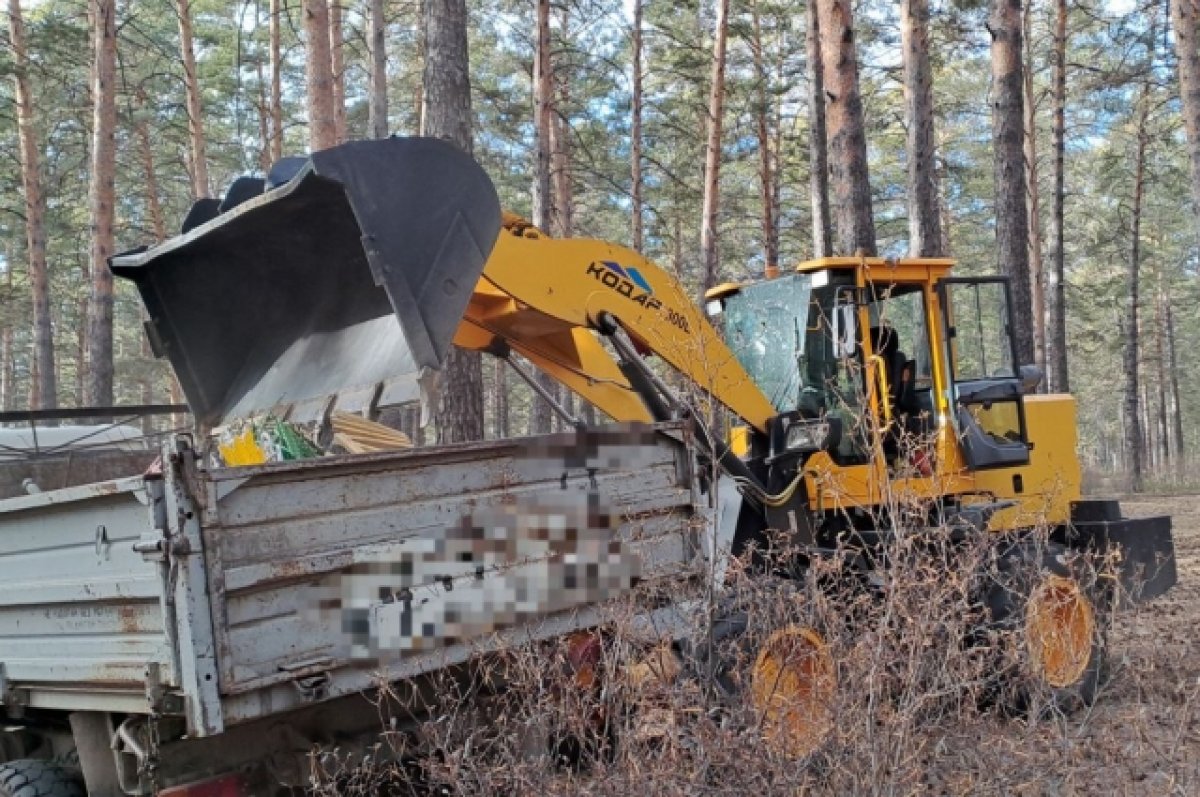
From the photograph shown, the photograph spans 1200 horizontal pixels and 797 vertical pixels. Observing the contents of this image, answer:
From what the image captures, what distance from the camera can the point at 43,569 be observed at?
4.20 meters

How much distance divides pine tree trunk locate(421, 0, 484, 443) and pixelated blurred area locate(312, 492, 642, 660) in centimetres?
458

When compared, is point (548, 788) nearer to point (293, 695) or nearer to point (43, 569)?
point (293, 695)

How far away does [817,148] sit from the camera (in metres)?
20.0

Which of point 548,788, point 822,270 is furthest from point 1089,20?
point 548,788

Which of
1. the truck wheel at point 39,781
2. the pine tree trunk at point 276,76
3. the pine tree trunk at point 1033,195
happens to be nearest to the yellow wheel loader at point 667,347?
the truck wheel at point 39,781

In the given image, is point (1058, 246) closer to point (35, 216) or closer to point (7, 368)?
point (35, 216)

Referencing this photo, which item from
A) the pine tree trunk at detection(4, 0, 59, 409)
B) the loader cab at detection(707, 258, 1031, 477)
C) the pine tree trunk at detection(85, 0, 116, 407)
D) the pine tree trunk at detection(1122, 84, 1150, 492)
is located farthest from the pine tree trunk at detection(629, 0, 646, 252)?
the loader cab at detection(707, 258, 1031, 477)

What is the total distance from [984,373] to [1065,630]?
1.97 meters

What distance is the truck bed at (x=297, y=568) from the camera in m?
3.52

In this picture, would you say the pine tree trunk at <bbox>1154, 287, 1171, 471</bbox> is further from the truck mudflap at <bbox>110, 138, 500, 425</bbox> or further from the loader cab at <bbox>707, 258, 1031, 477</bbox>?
the truck mudflap at <bbox>110, 138, 500, 425</bbox>

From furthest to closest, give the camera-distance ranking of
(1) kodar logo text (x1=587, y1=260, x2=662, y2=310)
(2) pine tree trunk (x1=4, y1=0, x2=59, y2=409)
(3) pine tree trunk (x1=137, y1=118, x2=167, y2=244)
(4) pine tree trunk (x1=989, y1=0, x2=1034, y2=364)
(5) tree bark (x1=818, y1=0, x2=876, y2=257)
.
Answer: (3) pine tree trunk (x1=137, y1=118, x2=167, y2=244) → (2) pine tree trunk (x1=4, y1=0, x2=59, y2=409) → (4) pine tree trunk (x1=989, y1=0, x2=1034, y2=364) → (5) tree bark (x1=818, y1=0, x2=876, y2=257) → (1) kodar logo text (x1=587, y1=260, x2=662, y2=310)

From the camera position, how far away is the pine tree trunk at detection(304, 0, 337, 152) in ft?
36.1

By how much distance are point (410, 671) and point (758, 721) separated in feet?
4.15

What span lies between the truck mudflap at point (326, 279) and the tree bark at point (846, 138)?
7.11 meters
